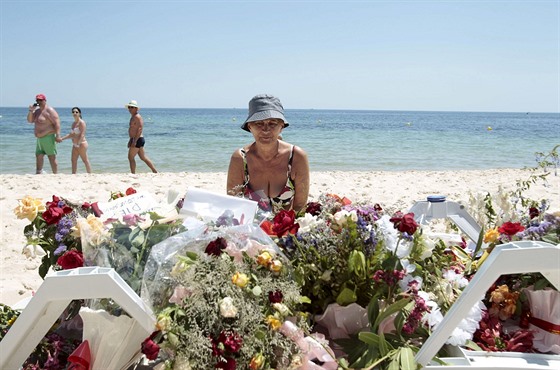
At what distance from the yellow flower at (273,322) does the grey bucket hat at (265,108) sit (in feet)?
5.67

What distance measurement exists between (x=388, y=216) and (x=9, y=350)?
150 cm

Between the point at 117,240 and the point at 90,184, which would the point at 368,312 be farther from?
the point at 90,184

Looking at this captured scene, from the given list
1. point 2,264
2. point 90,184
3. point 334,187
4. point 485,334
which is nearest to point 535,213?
point 485,334

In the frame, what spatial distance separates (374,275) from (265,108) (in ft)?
5.37

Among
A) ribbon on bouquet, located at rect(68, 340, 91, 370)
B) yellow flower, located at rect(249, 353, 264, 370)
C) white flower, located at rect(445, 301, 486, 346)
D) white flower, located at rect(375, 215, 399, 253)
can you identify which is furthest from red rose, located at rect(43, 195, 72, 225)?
white flower, located at rect(445, 301, 486, 346)

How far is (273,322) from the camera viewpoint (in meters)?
1.67

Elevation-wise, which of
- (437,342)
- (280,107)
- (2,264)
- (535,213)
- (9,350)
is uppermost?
(280,107)

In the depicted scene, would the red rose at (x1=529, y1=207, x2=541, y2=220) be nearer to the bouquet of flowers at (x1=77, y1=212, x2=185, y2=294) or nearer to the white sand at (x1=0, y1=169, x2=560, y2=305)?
the bouquet of flowers at (x1=77, y1=212, x2=185, y2=294)

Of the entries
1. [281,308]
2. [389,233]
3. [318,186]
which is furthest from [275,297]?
[318,186]

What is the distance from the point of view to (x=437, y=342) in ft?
5.57

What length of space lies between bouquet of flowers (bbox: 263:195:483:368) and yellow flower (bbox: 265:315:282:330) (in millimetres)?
244

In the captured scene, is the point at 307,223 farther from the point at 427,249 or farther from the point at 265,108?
the point at 265,108

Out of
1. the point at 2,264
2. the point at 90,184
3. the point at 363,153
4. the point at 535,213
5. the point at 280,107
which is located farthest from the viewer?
the point at 363,153

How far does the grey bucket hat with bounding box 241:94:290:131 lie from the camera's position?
3.20 metres
